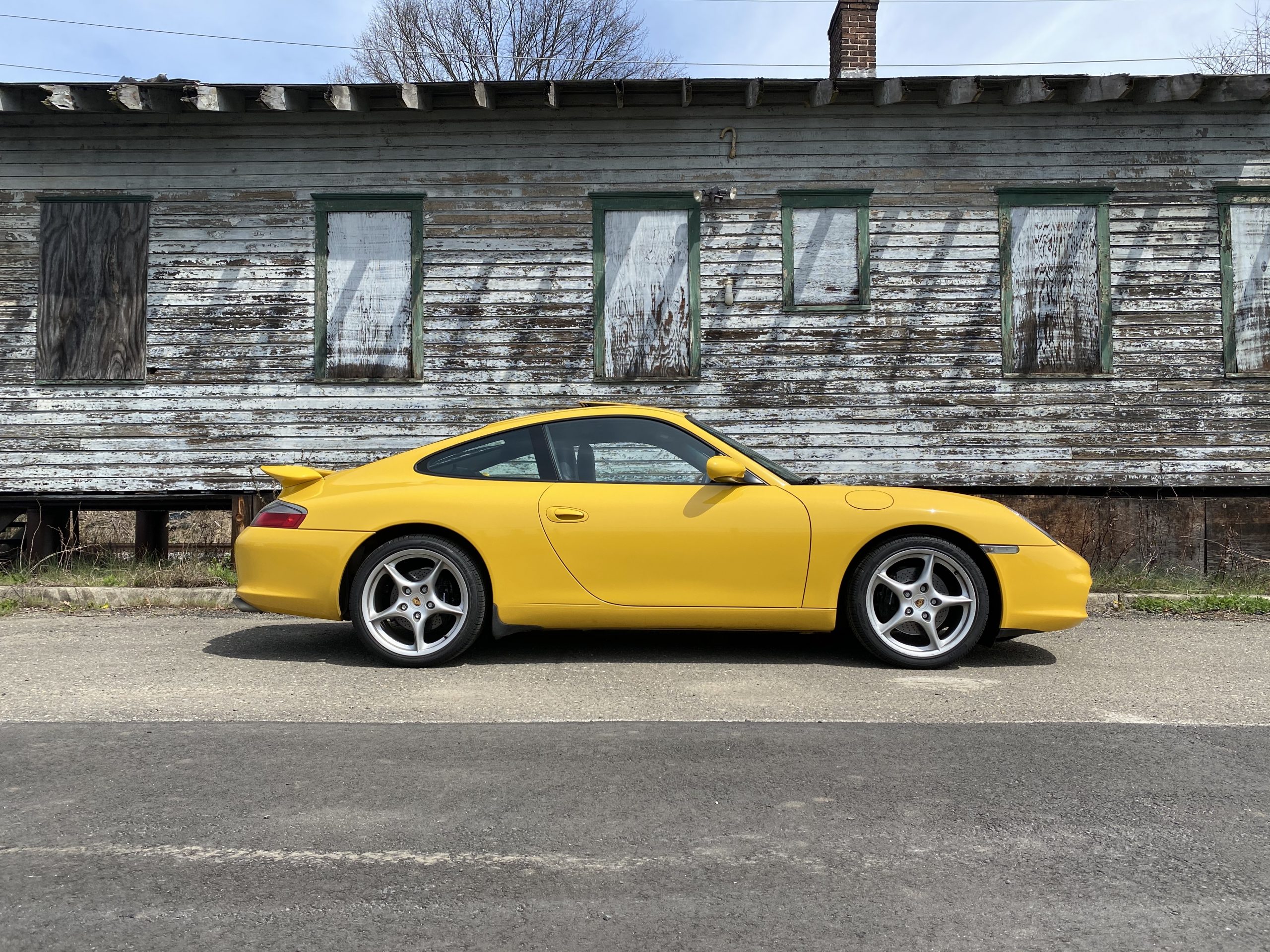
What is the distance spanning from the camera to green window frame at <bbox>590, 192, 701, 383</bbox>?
416 inches

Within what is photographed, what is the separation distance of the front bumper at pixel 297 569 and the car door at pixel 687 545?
3.70 ft

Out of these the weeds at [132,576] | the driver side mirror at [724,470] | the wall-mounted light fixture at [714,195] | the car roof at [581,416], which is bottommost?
the weeds at [132,576]

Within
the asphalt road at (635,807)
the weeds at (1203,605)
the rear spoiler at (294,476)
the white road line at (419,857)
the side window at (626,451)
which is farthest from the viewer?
the weeds at (1203,605)

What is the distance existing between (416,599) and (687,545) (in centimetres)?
147

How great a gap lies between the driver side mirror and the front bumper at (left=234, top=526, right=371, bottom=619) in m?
1.85

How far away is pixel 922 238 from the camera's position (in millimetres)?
10570

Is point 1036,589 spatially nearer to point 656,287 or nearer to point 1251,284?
point 656,287

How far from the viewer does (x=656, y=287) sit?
34.7 feet

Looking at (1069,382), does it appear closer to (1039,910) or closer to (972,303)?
(972,303)

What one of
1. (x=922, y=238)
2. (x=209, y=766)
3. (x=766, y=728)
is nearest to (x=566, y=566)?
(x=766, y=728)

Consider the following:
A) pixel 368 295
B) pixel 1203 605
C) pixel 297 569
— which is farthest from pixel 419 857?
pixel 368 295

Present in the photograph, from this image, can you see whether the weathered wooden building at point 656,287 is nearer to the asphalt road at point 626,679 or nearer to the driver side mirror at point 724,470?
the asphalt road at point 626,679

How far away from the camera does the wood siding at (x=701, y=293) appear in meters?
10.5

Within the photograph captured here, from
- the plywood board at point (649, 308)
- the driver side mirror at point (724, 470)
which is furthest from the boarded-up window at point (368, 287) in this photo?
the driver side mirror at point (724, 470)
